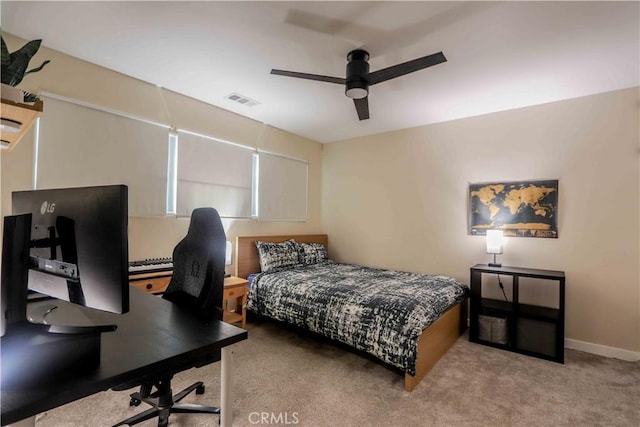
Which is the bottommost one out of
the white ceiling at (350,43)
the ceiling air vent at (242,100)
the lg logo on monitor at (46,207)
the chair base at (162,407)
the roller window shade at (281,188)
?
the chair base at (162,407)

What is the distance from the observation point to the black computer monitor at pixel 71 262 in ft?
2.77

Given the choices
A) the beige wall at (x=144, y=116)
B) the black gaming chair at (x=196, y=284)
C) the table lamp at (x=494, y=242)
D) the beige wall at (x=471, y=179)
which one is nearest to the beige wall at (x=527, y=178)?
the beige wall at (x=471, y=179)

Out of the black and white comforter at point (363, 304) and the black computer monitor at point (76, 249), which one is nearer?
the black computer monitor at point (76, 249)

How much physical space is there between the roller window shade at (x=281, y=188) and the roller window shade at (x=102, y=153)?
130 centimetres

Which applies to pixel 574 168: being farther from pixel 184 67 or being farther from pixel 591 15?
pixel 184 67

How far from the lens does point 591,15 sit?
6.20 feet

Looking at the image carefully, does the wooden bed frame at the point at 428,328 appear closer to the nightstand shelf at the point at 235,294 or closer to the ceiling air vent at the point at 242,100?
the nightstand shelf at the point at 235,294

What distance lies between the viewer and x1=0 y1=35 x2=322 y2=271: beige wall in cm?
229

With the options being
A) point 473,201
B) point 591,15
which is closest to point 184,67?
point 591,15

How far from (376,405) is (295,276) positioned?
1.58 metres

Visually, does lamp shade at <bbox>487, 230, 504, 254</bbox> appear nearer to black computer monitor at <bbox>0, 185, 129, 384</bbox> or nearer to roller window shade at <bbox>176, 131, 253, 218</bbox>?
roller window shade at <bbox>176, 131, 253, 218</bbox>

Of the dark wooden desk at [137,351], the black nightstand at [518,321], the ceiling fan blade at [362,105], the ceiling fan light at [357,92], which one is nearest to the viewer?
the dark wooden desk at [137,351]

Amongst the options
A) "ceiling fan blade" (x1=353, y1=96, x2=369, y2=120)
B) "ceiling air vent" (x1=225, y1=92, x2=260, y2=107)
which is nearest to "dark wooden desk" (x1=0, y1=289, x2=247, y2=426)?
"ceiling fan blade" (x1=353, y1=96, x2=369, y2=120)

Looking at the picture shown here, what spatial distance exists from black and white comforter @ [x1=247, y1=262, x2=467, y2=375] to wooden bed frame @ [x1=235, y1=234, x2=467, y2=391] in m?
0.10
